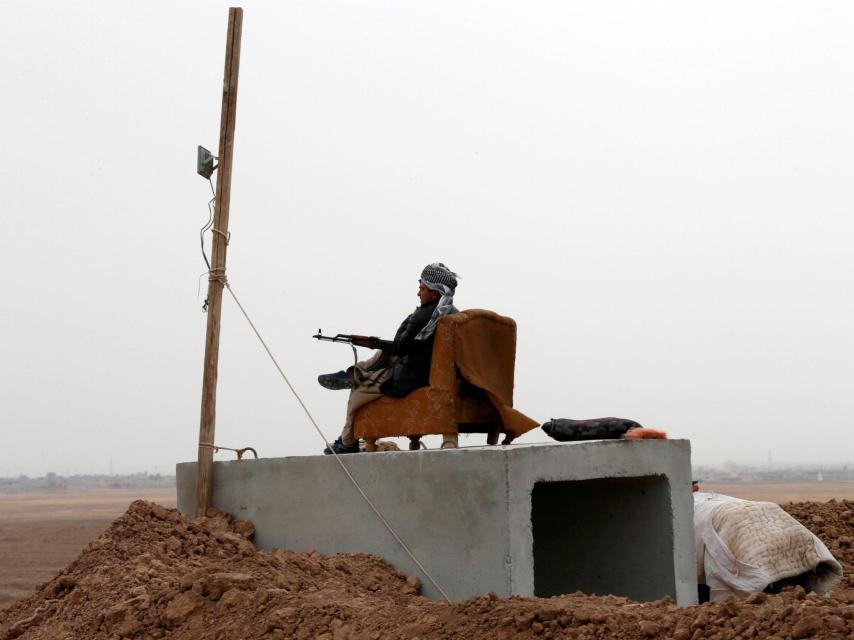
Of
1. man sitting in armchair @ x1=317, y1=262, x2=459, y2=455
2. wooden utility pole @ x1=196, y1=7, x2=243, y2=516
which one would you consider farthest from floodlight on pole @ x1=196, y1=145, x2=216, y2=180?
man sitting in armchair @ x1=317, y1=262, x2=459, y2=455

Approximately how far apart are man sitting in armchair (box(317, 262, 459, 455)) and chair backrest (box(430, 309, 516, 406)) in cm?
13

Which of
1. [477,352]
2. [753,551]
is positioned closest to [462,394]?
[477,352]

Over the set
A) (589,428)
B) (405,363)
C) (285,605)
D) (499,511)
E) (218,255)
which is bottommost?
(285,605)

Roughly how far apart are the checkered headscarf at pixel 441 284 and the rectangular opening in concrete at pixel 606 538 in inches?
54.1

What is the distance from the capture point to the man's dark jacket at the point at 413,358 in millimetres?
6570

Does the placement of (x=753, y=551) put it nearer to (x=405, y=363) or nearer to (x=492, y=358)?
(x=492, y=358)

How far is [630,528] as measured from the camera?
6.19 meters

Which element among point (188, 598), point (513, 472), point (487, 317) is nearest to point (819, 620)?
point (513, 472)

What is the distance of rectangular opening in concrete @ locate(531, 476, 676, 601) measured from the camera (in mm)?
5980

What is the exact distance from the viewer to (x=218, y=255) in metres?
6.79

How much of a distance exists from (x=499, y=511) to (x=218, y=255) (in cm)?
269

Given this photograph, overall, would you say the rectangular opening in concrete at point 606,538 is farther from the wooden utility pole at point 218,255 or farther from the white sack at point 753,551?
the wooden utility pole at point 218,255

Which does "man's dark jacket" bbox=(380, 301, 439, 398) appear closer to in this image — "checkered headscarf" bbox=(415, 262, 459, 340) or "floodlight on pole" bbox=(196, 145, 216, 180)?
"checkered headscarf" bbox=(415, 262, 459, 340)

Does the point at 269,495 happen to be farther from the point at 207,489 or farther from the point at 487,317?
the point at 487,317
